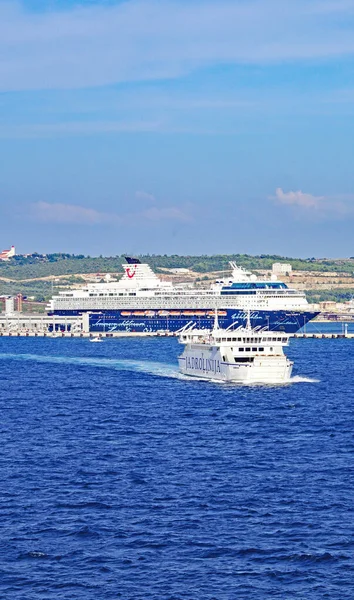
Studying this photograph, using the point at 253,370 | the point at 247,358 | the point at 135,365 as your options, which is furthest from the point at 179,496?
the point at 135,365

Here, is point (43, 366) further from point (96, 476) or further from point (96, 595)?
point (96, 595)

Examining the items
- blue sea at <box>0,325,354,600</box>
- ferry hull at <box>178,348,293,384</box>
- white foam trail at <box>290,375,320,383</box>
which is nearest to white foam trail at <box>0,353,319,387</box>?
white foam trail at <box>290,375,320,383</box>

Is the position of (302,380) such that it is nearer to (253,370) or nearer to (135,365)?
(253,370)

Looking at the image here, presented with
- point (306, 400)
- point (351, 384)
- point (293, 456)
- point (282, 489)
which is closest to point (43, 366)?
point (351, 384)

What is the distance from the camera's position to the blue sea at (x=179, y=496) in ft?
119

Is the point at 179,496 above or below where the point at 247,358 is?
below

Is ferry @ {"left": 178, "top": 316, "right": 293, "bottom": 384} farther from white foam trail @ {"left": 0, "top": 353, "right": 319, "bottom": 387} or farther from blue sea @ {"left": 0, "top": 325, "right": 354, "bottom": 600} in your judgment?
blue sea @ {"left": 0, "top": 325, "right": 354, "bottom": 600}

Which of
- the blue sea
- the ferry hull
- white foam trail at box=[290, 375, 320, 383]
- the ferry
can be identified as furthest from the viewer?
white foam trail at box=[290, 375, 320, 383]

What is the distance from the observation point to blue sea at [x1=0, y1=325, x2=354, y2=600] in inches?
1426

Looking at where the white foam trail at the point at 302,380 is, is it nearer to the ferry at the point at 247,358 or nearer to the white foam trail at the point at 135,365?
the white foam trail at the point at 135,365

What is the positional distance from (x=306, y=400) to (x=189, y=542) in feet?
138

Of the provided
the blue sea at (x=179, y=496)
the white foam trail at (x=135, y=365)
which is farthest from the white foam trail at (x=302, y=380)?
the blue sea at (x=179, y=496)

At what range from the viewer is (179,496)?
154 feet

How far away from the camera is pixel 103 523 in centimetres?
4250
